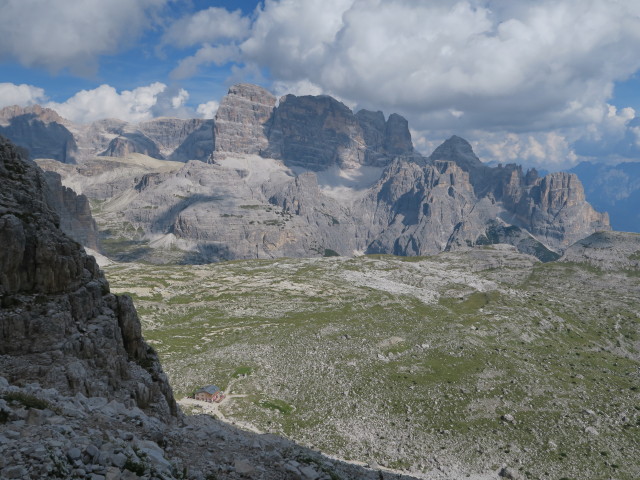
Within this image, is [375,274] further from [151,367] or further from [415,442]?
[151,367]

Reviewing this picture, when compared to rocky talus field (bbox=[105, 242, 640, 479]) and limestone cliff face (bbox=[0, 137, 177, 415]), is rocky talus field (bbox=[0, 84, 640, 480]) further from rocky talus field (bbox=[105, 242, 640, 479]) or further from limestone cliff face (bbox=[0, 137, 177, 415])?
rocky talus field (bbox=[105, 242, 640, 479])

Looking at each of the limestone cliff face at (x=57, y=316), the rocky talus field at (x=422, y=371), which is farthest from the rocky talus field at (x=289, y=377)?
the rocky talus field at (x=422, y=371)

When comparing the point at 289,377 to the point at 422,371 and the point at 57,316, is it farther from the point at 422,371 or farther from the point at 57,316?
the point at 57,316

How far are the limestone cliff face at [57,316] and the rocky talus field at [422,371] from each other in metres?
25.1

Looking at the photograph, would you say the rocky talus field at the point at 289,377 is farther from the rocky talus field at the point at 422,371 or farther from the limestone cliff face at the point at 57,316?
the rocky talus field at the point at 422,371

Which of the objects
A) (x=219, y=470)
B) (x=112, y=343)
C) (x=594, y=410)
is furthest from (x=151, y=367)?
(x=594, y=410)

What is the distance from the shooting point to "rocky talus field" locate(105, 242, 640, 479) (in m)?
46.3

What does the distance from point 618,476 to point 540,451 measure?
7.17 m

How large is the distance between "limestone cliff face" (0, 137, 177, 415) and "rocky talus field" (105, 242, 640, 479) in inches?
987

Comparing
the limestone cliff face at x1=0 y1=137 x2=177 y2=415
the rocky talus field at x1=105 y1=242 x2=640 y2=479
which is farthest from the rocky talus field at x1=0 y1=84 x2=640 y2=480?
the rocky talus field at x1=105 y1=242 x2=640 y2=479

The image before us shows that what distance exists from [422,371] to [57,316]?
5446 cm

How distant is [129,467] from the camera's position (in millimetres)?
13883

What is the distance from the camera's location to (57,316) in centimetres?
2378

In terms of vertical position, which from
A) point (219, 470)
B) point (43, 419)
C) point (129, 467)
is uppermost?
point (43, 419)
